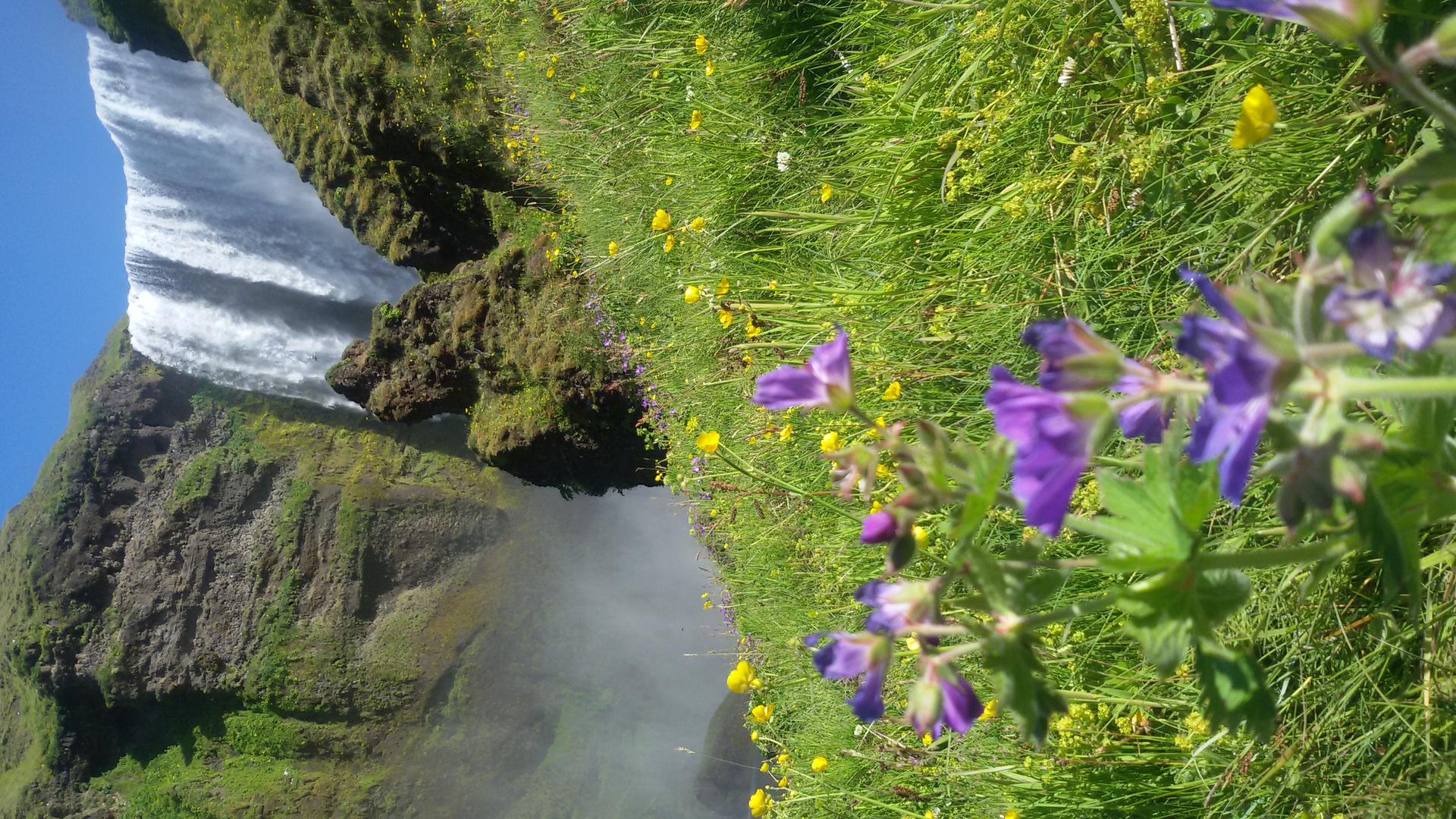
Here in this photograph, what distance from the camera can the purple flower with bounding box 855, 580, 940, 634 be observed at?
2.29ft

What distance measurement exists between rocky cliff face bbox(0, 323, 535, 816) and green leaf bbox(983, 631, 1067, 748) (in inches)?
397

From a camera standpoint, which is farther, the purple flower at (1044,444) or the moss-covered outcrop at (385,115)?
the moss-covered outcrop at (385,115)

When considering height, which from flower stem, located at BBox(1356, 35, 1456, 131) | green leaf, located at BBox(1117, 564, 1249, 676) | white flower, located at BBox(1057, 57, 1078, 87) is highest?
flower stem, located at BBox(1356, 35, 1456, 131)

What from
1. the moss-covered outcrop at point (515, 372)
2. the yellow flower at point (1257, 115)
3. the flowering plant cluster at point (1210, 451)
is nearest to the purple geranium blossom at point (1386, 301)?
the flowering plant cluster at point (1210, 451)

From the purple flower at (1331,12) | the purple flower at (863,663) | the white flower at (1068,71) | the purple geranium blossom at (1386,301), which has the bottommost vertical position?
the purple flower at (863,663)

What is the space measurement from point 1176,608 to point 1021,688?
0.17 m

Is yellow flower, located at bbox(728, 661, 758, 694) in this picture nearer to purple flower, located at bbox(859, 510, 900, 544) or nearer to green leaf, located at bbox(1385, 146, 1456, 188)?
purple flower, located at bbox(859, 510, 900, 544)

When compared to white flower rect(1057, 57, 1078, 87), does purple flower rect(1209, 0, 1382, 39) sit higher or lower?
higher

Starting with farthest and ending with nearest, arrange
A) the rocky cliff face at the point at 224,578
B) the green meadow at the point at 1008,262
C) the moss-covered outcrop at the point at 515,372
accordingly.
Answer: the rocky cliff face at the point at 224,578, the moss-covered outcrop at the point at 515,372, the green meadow at the point at 1008,262

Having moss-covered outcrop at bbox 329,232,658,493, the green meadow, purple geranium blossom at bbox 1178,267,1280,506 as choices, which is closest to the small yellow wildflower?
the green meadow

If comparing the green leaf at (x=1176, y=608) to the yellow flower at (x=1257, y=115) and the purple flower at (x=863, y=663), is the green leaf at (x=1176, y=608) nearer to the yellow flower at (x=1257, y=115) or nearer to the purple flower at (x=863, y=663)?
the purple flower at (x=863, y=663)

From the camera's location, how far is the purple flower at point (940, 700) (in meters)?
0.69

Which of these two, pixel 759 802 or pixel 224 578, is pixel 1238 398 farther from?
pixel 224 578

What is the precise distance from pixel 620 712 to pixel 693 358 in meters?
→ 7.16
